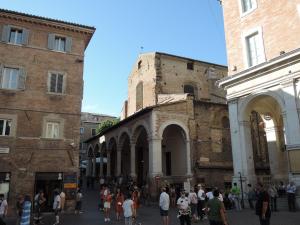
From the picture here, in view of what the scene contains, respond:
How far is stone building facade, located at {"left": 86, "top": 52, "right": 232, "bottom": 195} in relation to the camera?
2192cm

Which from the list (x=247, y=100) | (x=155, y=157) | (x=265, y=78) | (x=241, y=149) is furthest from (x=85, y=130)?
(x=265, y=78)

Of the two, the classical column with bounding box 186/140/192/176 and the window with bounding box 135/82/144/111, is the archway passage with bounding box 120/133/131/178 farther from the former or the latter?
the classical column with bounding box 186/140/192/176

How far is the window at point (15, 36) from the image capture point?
58.5 ft

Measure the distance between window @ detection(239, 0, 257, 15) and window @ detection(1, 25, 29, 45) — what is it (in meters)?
12.8

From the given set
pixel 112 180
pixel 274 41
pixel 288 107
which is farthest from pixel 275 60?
pixel 112 180

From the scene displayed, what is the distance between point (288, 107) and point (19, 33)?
51.0 ft

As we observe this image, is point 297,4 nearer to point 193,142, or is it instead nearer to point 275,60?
point 275,60

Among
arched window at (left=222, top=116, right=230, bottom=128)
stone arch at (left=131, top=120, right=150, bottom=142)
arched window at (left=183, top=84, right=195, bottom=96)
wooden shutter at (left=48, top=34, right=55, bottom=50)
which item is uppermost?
arched window at (left=183, top=84, right=195, bottom=96)

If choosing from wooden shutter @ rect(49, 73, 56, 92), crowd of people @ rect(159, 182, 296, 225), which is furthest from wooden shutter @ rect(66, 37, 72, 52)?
crowd of people @ rect(159, 182, 296, 225)

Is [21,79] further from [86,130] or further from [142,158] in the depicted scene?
[86,130]

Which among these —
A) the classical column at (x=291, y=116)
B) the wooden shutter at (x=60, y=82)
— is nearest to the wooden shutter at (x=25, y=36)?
the wooden shutter at (x=60, y=82)

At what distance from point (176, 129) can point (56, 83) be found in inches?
406

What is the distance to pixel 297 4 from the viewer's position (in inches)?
569

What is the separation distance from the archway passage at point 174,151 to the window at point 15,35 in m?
12.0
